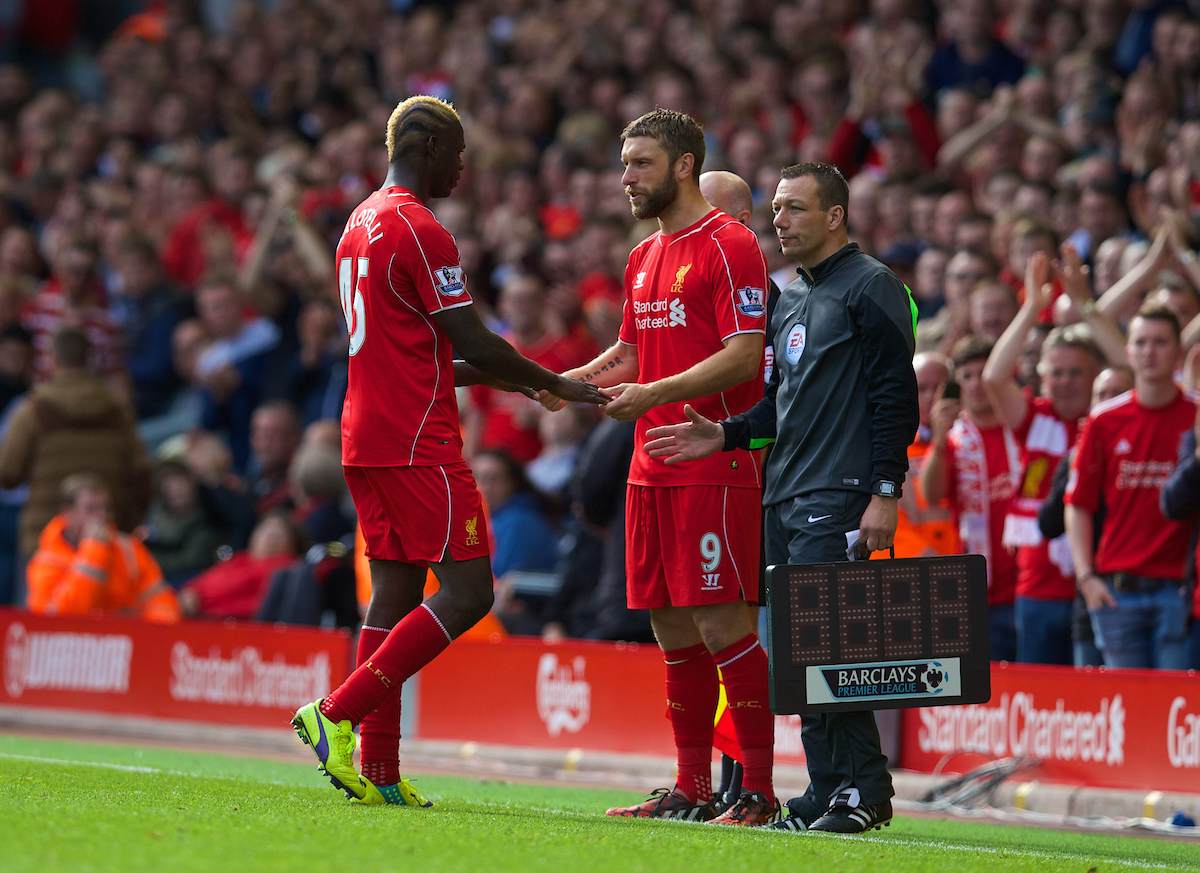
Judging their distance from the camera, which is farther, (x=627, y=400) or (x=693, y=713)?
(x=693, y=713)

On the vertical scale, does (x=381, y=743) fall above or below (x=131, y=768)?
above

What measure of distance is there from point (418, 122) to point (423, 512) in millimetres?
1468

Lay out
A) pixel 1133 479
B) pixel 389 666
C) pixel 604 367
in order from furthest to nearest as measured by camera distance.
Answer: pixel 1133 479 → pixel 604 367 → pixel 389 666

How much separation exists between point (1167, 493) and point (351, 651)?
5299 mm

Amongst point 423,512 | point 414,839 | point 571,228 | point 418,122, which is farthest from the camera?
point 571,228

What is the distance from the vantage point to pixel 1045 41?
13.7m

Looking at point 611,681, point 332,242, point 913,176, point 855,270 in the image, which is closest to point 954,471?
point 611,681

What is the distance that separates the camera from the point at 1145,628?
8148mm

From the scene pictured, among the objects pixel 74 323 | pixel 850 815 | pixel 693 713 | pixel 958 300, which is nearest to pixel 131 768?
pixel 693 713

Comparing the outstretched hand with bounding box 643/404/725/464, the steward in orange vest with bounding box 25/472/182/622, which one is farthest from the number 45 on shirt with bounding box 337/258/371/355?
the steward in orange vest with bounding box 25/472/182/622

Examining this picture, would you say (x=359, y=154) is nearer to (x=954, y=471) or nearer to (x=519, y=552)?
(x=519, y=552)

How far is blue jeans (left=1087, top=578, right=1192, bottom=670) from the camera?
807cm

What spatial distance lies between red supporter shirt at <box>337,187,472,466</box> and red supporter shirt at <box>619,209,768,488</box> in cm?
86

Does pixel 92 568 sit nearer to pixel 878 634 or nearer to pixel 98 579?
pixel 98 579
